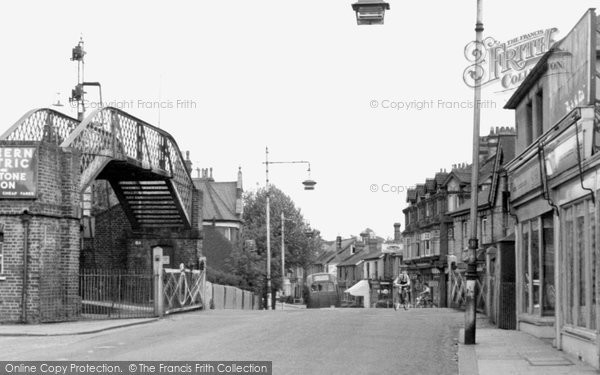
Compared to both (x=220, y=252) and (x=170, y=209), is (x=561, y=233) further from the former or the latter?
(x=220, y=252)

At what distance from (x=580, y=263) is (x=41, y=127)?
1616 centimetres

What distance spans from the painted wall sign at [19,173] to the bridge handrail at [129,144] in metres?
1.47

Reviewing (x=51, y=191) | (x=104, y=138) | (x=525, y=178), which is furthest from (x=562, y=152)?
(x=104, y=138)

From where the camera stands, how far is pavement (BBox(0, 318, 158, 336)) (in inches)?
819

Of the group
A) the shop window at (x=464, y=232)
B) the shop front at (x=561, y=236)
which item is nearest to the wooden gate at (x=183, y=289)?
the shop front at (x=561, y=236)

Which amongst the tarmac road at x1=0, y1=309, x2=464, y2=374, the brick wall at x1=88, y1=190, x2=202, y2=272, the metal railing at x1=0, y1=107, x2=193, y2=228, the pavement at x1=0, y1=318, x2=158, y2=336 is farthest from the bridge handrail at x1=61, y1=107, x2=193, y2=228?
the tarmac road at x1=0, y1=309, x2=464, y2=374

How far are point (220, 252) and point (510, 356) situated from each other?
192 feet

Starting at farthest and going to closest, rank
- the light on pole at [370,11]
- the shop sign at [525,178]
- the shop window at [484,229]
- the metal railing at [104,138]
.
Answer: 1. the shop window at [484,229]
2. the metal railing at [104,138]
3. the shop sign at [525,178]
4. the light on pole at [370,11]

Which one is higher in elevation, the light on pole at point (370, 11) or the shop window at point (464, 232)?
the light on pole at point (370, 11)

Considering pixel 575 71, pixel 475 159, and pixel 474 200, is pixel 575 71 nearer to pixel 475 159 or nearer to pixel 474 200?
pixel 475 159

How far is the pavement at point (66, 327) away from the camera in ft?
68.2

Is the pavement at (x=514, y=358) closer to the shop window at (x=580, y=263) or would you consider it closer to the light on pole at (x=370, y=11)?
the shop window at (x=580, y=263)

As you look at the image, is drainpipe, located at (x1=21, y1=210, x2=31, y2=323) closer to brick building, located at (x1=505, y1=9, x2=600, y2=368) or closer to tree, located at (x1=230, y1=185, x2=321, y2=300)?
brick building, located at (x1=505, y1=9, x2=600, y2=368)

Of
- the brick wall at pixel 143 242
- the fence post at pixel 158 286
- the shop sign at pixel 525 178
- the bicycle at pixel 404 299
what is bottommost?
the bicycle at pixel 404 299
